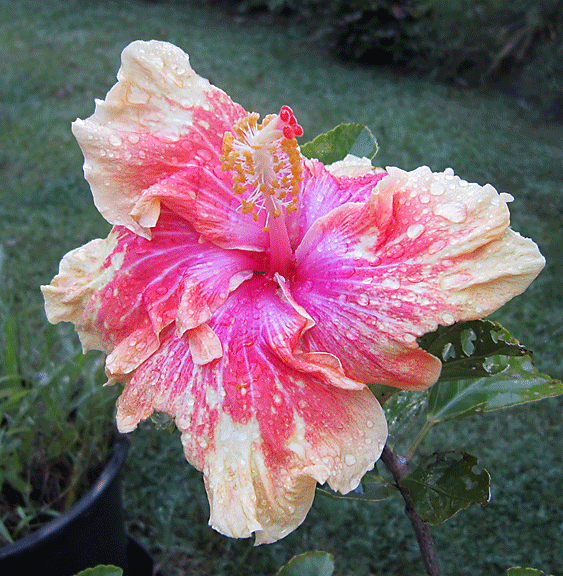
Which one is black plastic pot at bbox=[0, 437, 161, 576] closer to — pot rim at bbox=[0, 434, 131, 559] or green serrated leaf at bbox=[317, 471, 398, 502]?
pot rim at bbox=[0, 434, 131, 559]

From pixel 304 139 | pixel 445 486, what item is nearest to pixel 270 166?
pixel 445 486

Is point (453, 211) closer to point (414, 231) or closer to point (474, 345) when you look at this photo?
point (414, 231)

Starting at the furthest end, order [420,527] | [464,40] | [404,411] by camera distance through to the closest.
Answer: [464,40], [404,411], [420,527]

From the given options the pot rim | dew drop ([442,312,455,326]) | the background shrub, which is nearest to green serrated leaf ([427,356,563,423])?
dew drop ([442,312,455,326])

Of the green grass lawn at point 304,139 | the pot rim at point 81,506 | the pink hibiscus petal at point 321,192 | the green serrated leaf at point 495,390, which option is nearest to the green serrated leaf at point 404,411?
the green serrated leaf at point 495,390

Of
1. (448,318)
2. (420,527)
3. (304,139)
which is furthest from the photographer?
(304,139)

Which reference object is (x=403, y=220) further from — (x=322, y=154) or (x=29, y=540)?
(x=29, y=540)
